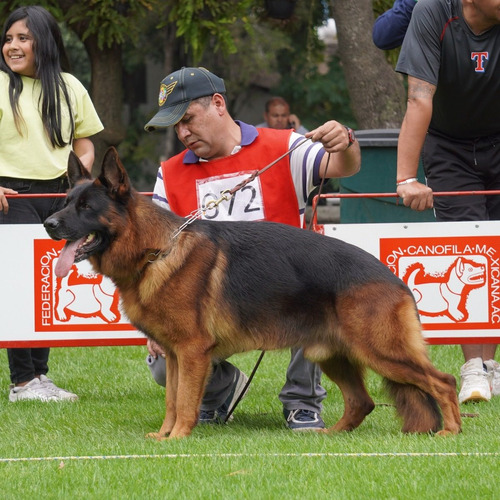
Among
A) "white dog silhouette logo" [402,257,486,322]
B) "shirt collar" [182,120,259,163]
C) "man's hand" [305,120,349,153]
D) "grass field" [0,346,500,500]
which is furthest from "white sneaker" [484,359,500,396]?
"shirt collar" [182,120,259,163]

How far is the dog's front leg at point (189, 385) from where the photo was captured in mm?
4750

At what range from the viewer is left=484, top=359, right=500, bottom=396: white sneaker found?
249 inches

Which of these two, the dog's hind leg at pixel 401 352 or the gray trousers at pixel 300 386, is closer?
the dog's hind leg at pixel 401 352

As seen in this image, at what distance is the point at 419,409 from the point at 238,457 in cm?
103

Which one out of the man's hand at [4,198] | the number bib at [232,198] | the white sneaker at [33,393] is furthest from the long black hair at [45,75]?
the white sneaker at [33,393]

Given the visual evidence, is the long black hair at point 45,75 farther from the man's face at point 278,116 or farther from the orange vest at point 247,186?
the man's face at point 278,116

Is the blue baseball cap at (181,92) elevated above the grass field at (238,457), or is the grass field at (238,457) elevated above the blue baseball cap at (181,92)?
the blue baseball cap at (181,92)

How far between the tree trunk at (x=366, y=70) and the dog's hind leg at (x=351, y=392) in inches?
290

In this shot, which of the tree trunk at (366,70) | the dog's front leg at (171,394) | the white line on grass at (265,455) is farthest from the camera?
the tree trunk at (366,70)

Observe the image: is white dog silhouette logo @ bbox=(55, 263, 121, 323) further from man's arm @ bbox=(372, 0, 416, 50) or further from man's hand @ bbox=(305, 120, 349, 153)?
man's arm @ bbox=(372, 0, 416, 50)

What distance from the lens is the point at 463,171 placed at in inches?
244

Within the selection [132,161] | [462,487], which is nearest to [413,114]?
[462,487]

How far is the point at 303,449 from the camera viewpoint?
4.53m

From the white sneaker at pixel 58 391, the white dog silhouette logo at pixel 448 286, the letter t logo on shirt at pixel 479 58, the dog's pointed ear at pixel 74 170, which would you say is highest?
the letter t logo on shirt at pixel 479 58
